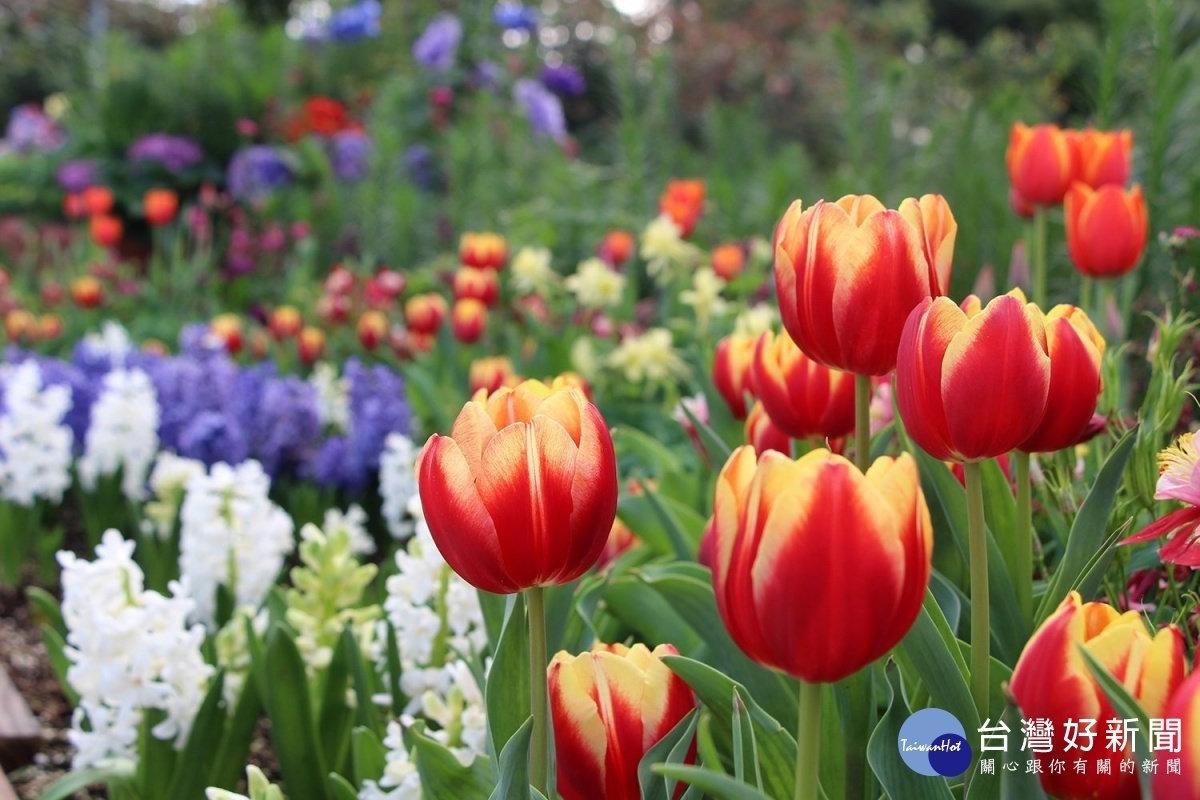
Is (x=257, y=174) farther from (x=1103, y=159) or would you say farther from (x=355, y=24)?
(x=1103, y=159)

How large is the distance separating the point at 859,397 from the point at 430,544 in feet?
1.98

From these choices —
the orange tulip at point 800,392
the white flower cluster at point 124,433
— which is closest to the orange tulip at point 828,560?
the orange tulip at point 800,392

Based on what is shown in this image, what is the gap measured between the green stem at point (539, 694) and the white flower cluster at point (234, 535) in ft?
3.43

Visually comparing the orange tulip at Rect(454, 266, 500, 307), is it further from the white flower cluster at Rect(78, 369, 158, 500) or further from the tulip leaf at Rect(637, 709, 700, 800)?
the tulip leaf at Rect(637, 709, 700, 800)

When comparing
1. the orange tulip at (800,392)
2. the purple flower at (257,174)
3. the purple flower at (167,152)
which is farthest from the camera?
the purple flower at (167,152)

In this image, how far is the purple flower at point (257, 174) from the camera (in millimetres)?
6648

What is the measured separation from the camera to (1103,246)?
148cm

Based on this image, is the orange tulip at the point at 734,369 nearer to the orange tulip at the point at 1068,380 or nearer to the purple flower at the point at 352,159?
the orange tulip at the point at 1068,380

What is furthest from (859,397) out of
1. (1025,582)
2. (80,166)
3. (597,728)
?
(80,166)

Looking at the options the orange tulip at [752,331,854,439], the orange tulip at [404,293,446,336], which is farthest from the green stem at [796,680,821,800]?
the orange tulip at [404,293,446,336]

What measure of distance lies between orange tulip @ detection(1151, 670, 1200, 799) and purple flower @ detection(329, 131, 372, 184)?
256 inches

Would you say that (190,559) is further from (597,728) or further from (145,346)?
(145,346)

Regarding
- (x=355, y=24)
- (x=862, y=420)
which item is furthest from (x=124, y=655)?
(x=355, y=24)

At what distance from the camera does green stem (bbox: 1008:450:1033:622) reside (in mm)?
876
